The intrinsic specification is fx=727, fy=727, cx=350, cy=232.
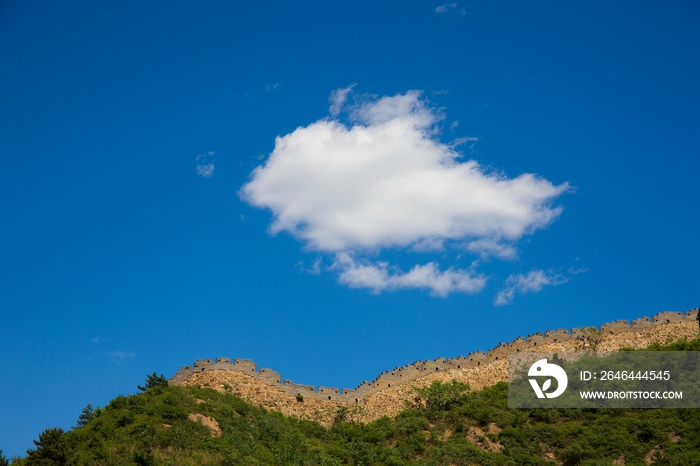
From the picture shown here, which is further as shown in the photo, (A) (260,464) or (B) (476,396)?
(B) (476,396)

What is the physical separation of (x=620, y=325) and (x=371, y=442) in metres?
18.6

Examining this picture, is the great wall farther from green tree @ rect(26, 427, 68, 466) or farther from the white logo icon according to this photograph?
green tree @ rect(26, 427, 68, 466)

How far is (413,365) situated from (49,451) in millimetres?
21091

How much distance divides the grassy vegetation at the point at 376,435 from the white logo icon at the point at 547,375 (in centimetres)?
193

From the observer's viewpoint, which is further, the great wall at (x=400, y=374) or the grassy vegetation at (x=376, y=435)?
the great wall at (x=400, y=374)

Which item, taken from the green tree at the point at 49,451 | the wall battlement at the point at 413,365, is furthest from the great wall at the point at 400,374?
the green tree at the point at 49,451

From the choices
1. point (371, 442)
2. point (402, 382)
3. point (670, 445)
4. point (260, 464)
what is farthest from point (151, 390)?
point (670, 445)

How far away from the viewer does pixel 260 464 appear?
3073cm

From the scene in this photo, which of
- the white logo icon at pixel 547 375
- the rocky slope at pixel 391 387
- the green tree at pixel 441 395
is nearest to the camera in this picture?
the rocky slope at pixel 391 387

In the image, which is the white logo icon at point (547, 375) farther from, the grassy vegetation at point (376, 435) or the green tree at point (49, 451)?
the green tree at point (49, 451)

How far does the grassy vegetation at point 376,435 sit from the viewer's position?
99.6ft

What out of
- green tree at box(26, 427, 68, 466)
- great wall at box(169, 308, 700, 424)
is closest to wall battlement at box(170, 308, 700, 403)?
great wall at box(169, 308, 700, 424)

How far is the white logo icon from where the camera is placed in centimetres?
3991

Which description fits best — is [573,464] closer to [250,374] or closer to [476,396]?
[476,396]
